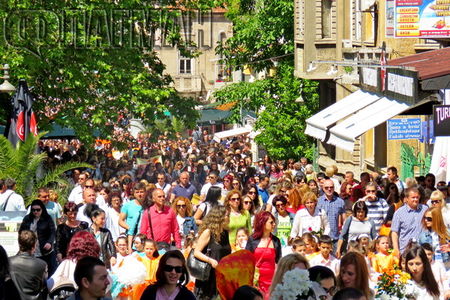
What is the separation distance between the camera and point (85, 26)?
Answer: 33.0 m

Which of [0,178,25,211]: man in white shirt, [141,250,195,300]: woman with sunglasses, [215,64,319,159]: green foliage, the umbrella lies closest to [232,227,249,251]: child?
[0,178,25,211]: man in white shirt

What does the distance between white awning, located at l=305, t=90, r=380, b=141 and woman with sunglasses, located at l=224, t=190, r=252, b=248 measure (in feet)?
27.0

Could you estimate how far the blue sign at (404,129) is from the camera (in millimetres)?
26141

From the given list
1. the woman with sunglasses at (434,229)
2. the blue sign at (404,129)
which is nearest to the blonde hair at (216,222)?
the woman with sunglasses at (434,229)

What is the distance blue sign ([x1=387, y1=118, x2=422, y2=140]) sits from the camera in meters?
26.1

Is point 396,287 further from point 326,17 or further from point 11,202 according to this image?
point 326,17

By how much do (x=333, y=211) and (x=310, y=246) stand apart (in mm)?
4389

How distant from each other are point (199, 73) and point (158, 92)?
66.8m

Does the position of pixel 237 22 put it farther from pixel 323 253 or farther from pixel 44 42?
pixel 323 253

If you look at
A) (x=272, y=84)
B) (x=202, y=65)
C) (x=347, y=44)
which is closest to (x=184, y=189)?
(x=347, y=44)

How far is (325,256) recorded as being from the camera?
14.6 meters

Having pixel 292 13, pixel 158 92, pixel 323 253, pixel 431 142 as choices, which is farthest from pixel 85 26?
pixel 323 253

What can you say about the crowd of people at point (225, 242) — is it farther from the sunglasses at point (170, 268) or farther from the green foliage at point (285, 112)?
the green foliage at point (285, 112)

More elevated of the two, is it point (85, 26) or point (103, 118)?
point (85, 26)
